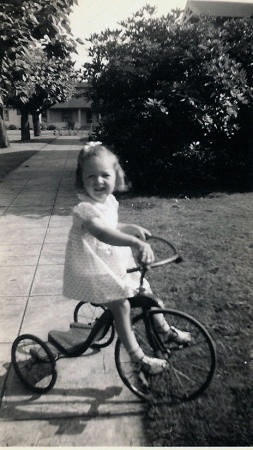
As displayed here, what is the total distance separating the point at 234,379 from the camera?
261 centimetres

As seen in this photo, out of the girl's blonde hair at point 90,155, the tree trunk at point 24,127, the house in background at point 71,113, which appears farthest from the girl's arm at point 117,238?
the house in background at point 71,113

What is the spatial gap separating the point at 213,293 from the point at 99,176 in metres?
2.21

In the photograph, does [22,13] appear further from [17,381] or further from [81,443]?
[81,443]

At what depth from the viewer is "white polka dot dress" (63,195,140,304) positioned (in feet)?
7.36

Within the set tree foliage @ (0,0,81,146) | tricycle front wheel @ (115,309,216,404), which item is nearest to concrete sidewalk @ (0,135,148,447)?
tricycle front wheel @ (115,309,216,404)

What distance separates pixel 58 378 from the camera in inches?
107

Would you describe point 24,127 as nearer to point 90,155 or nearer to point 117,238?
point 90,155

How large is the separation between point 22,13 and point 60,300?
14.3ft

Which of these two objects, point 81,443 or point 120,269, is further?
point 120,269

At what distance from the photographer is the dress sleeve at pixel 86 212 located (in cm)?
Answer: 221

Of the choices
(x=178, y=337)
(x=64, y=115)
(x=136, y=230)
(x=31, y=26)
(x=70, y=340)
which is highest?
(x=31, y=26)

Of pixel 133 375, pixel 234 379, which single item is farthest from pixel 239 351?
pixel 133 375

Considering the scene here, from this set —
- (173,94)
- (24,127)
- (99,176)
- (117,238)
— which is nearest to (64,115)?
(24,127)

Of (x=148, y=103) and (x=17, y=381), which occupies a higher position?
(x=148, y=103)
